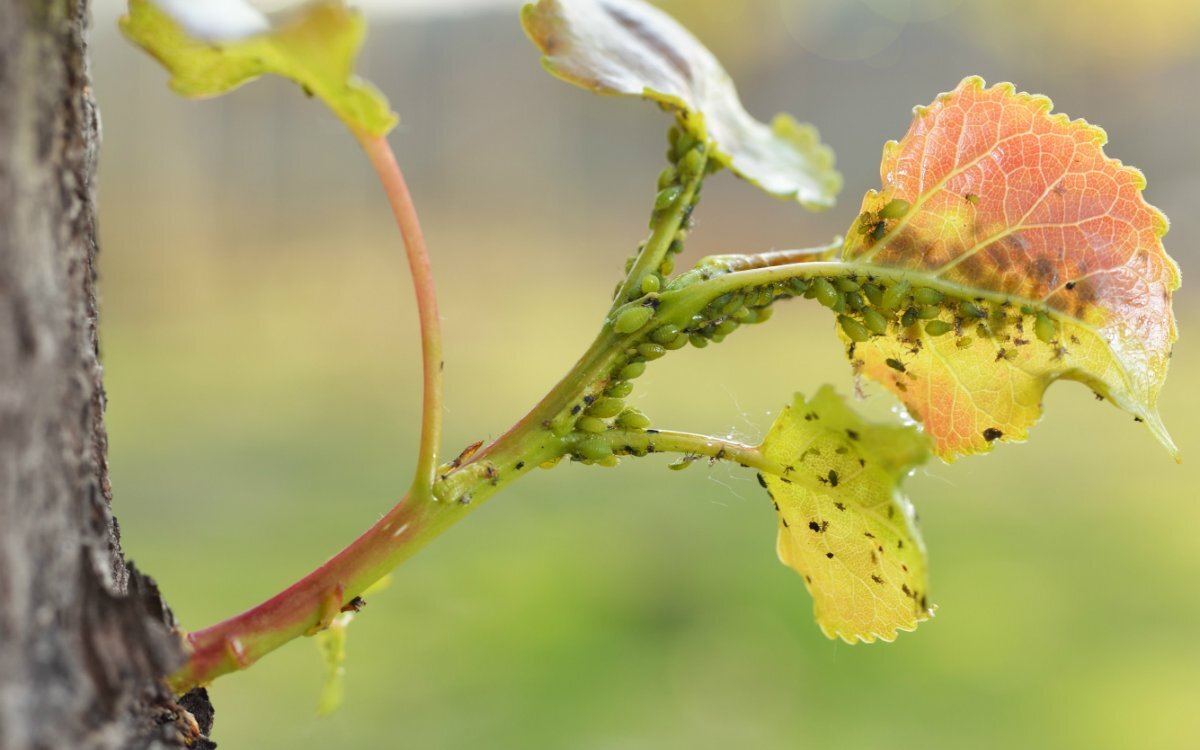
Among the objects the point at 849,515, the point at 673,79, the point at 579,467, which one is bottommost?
the point at 849,515

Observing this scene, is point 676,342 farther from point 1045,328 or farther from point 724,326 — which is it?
point 1045,328

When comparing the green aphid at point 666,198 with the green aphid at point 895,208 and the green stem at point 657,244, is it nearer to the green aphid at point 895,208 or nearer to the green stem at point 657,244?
the green stem at point 657,244

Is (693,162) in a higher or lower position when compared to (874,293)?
higher

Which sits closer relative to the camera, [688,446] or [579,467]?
[688,446]

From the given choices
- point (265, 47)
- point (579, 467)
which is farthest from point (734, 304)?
point (579, 467)

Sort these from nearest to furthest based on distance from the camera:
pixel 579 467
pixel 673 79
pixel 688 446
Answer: pixel 688 446
pixel 673 79
pixel 579 467

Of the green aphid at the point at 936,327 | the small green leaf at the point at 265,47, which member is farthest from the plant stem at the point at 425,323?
the green aphid at the point at 936,327
